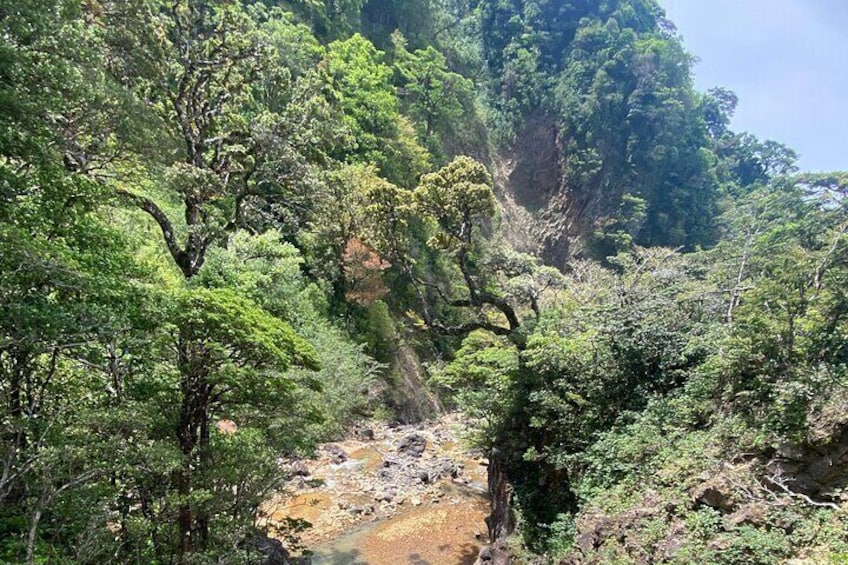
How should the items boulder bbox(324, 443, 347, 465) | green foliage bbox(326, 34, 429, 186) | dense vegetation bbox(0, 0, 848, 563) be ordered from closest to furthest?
dense vegetation bbox(0, 0, 848, 563)
boulder bbox(324, 443, 347, 465)
green foliage bbox(326, 34, 429, 186)

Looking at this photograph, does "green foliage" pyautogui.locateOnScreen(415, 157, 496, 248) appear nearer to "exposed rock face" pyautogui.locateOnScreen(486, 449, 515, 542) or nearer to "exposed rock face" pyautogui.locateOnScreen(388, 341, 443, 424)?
"exposed rock face" pyautogui.locateOnScreen(486, 449, 515, 542)

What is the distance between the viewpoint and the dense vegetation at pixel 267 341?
14.8 ft

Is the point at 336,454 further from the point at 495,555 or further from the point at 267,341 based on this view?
the point at 267,341

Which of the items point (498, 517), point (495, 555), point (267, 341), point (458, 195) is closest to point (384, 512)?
point (498, 517)

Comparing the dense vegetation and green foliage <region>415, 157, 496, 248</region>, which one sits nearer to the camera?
the dense vegetation

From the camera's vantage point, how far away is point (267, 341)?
544 centimetres

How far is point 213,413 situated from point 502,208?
1401 inches

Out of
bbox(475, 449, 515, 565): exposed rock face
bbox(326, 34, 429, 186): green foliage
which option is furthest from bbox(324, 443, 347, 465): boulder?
bbox(326, 34, 429, 186): green foliage

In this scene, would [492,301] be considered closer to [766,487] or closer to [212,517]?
[766,487]

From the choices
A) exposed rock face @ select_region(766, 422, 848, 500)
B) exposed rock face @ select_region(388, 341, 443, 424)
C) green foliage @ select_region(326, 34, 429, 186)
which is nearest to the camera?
exposed rock face @ select_region(766, 422, 848, 500)

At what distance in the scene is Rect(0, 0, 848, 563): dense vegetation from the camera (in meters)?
4.51

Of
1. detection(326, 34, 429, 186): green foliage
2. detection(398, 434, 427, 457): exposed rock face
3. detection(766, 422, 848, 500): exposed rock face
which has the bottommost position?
detection(398, 434, 427, 457): exposed rock face

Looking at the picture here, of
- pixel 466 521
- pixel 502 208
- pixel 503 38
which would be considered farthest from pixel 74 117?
pixel 503 38

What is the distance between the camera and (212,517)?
593 centimetres
